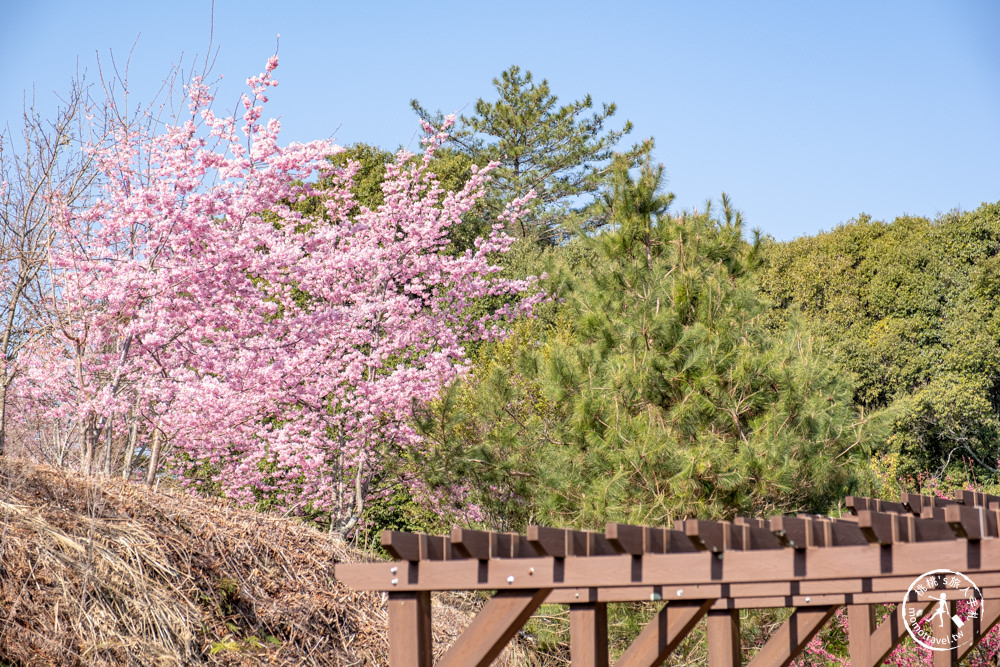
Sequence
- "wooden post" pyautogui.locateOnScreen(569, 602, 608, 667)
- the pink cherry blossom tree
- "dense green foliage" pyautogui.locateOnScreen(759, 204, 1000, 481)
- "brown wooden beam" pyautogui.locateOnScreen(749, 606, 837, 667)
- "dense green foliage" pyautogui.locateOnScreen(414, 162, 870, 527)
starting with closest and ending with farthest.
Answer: "wooden post" pyautogui.locateOnScreen(569, 602, 608, 667) → "brown wooden beam" pyautogui.locateOnScreen(749, 606, 837, 667) → "dense green foliage" pyautogui.locateOnScreen(414, 162, 870, 527) → the pink cherry blossom tree → "dense green foliage" pyautogui.locateOnScreen(759, 204, 1000, 481)

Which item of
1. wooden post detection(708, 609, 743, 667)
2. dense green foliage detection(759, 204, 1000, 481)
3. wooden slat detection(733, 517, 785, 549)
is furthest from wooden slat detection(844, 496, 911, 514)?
dense green foliage detection(759, 204, 1000, 481)

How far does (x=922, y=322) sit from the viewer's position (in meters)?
21.8

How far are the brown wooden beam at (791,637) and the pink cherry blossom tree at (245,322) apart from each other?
15.7ft

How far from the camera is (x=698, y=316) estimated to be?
7793 mm

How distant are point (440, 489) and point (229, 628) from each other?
245cm

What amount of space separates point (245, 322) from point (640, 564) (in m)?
7.79

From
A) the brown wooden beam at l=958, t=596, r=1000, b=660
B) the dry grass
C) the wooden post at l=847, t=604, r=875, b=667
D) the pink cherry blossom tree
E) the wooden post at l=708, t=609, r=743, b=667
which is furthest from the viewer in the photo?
the pink cherry blossom tree

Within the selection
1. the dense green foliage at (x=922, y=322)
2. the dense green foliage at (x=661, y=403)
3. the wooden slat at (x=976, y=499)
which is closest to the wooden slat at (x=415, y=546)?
the wooden slat at (x=976, y=499)

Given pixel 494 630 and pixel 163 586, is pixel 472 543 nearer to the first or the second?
pixel 494 630

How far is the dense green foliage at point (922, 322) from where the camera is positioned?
2025 cm

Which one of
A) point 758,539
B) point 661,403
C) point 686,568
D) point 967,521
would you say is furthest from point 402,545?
point 661,403

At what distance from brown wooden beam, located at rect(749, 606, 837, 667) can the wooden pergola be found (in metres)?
0.67

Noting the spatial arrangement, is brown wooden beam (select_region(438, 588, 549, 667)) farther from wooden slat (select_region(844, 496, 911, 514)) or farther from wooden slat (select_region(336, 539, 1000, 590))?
wooden slat (select_region(844, 496, 911, 514))

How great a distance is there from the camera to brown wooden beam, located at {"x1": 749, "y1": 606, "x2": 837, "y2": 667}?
4880 mm
